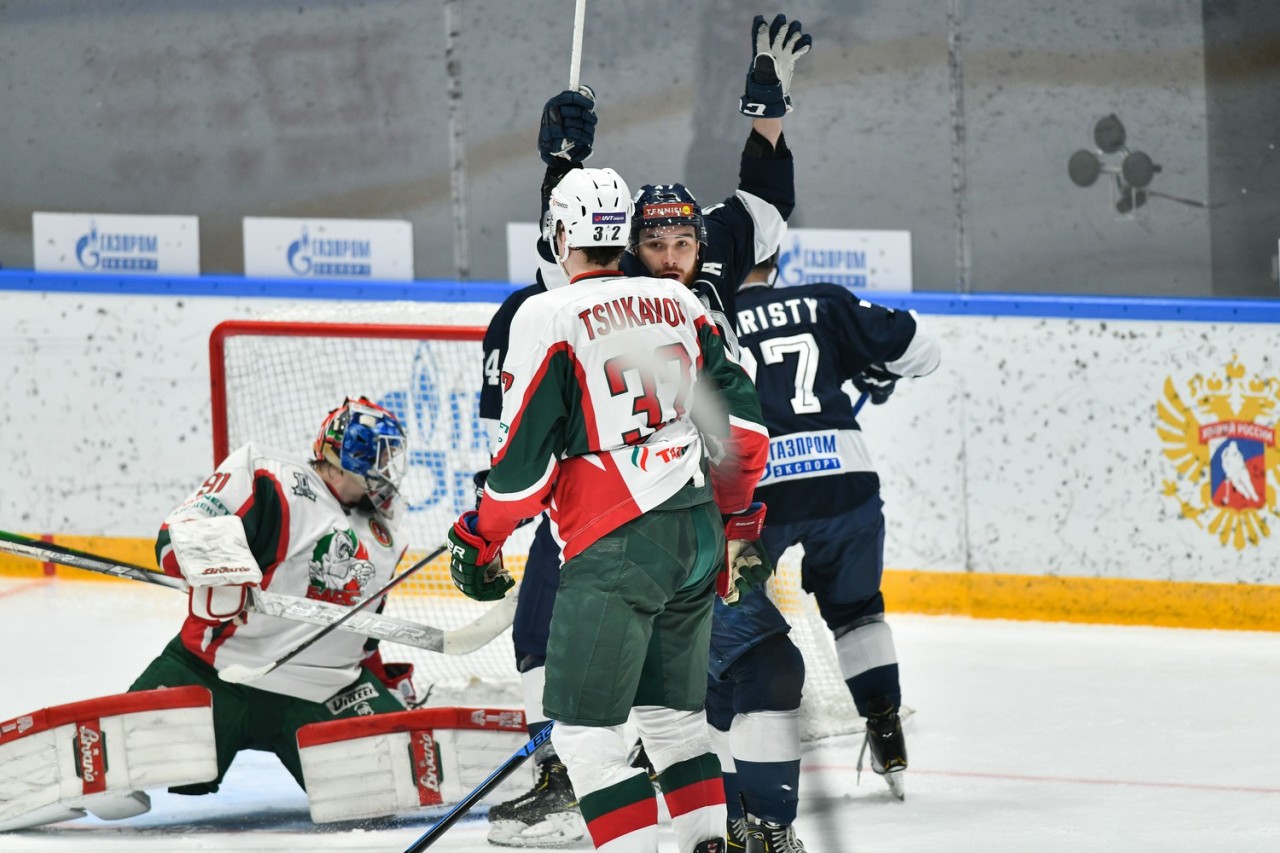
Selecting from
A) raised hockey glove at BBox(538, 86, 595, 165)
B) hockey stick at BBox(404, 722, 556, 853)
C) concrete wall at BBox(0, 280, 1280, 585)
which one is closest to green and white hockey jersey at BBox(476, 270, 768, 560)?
hockey stick at BBox(404, 722, 556, 853)

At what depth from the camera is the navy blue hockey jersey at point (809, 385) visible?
12.8 ft

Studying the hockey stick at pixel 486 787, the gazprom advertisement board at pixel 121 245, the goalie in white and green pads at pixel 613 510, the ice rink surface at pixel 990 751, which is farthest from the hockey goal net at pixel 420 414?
the goalie in white and green pads at pixel 613 510

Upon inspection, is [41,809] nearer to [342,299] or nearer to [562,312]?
[562,312]

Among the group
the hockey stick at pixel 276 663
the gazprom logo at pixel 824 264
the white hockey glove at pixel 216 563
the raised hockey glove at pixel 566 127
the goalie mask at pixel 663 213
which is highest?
the raised hockey glove at pixel 566 127

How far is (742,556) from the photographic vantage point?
3385 millimetres

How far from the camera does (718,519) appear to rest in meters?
3.09

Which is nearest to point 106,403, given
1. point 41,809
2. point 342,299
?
point 342,299

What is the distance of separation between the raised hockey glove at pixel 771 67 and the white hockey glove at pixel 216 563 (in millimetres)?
1325

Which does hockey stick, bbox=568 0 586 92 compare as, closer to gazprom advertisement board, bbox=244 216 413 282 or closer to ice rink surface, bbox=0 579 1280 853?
ice rink surface, bbox=0 579 1280 853

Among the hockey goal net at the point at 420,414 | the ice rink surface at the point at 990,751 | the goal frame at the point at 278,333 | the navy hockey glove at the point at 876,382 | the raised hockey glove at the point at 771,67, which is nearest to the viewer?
the raised hockey glove at the point at 771,67

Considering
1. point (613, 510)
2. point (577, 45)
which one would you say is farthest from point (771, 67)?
point (613, 510)

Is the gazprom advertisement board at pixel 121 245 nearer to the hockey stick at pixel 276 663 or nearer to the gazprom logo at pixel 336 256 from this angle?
the gazprom logo at pixel 336 256

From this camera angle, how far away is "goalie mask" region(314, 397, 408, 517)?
3.94 m

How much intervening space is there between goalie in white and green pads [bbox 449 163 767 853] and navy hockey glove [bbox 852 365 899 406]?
110cm
